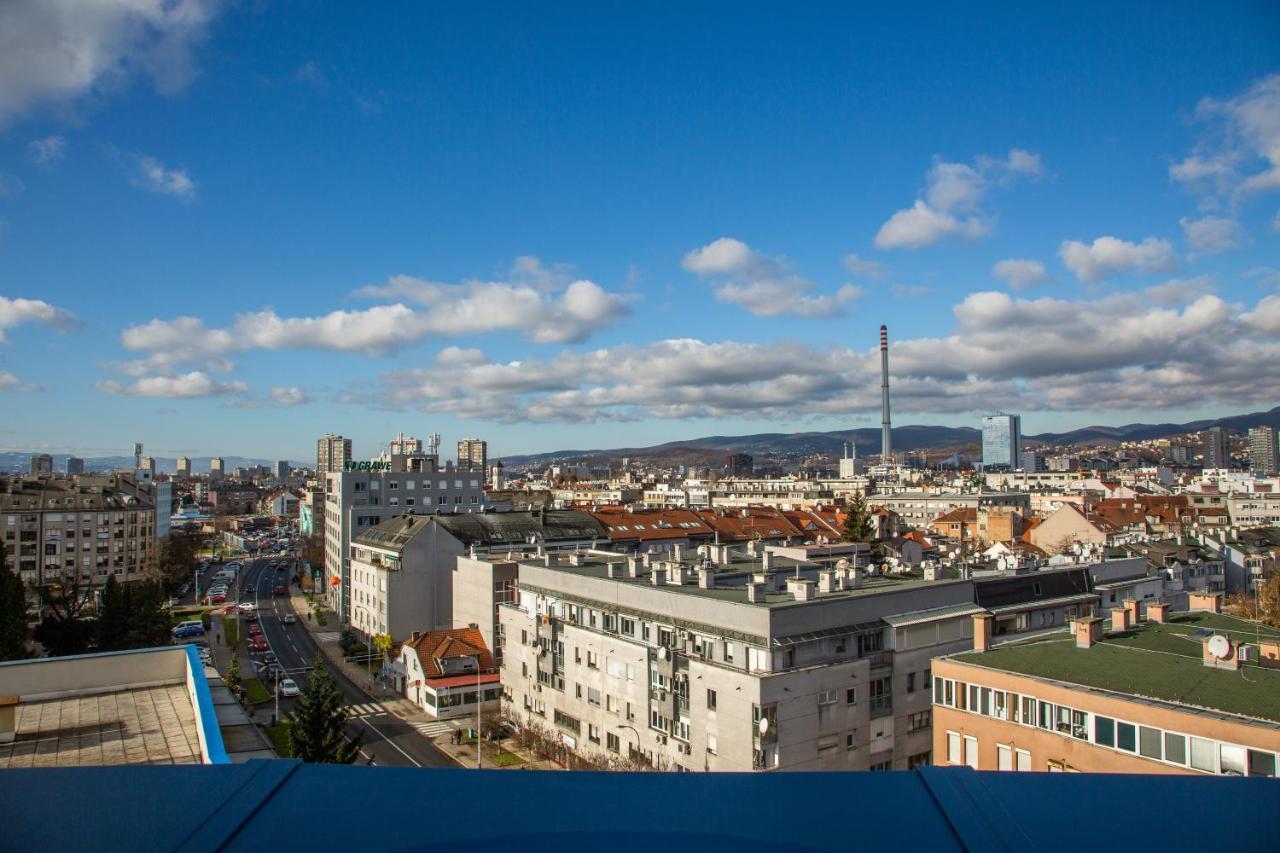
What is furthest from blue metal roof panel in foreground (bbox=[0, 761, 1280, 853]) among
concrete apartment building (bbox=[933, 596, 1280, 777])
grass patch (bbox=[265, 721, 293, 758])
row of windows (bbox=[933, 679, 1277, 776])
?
grass patch (bbox=[265, 721, 293, 758])

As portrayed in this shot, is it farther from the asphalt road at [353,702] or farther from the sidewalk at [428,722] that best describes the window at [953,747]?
the asphalt road at [353,702]

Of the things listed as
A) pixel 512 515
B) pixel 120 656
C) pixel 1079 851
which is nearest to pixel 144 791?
pixel 1079 851

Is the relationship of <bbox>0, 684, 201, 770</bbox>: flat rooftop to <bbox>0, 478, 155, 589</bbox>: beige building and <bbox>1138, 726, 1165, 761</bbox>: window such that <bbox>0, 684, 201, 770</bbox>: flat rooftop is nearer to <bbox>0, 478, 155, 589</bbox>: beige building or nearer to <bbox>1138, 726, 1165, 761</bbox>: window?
<bbox>1138, 726, 1165, 761</bbox>: window

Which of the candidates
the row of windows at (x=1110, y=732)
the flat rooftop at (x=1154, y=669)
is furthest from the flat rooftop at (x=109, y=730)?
the flat rooftop at (x=1154, y=669)

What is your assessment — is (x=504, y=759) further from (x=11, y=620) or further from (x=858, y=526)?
(x=858, y=526)

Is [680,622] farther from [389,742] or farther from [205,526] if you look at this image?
[205,526]

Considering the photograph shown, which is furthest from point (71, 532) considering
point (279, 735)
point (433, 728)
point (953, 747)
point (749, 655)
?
point (953, 747)
